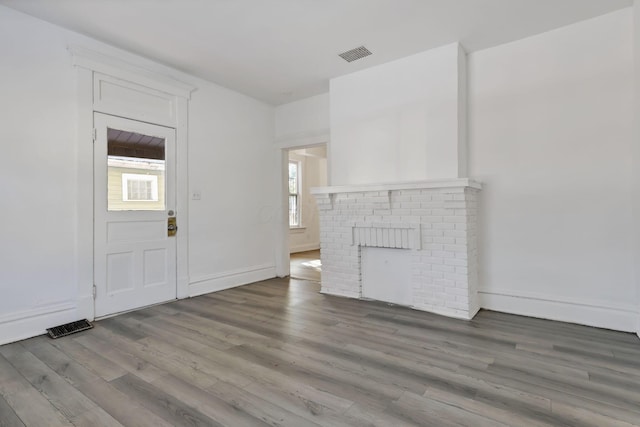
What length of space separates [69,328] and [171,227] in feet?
4.76

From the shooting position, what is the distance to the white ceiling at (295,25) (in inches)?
112

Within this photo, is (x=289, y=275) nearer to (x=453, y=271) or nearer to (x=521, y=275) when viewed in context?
(x=453, y=271)

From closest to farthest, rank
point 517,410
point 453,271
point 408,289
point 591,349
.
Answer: point 517,410, point 591,349, point 453,271, point 408,289

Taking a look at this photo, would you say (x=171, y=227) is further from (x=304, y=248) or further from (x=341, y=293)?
(x=304, y=248)

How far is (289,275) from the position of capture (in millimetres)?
5566

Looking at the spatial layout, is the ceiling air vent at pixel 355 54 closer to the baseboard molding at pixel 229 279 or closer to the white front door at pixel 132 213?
the white front door at pixel 132 213

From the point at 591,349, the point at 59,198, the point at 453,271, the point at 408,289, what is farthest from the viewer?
the point at 408,289

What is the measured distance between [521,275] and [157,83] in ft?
15.5

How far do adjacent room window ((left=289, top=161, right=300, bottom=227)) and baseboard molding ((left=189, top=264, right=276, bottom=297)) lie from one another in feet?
12.0

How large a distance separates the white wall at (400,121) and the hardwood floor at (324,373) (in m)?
1.75

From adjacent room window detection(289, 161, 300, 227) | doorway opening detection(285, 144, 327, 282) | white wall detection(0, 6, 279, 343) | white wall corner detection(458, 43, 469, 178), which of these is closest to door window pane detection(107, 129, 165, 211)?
white wall detection(0, 6, 279, 343)


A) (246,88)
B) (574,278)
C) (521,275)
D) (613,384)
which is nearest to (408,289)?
(521,275)

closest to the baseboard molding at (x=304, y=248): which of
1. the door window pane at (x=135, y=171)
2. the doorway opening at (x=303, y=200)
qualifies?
the doorway opening at (x=303, y=200)

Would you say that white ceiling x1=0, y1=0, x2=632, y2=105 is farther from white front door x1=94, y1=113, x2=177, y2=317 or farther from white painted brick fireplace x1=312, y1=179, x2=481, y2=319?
white painted brick fireplace x1=312, y1=179, x2=481, y2=319
